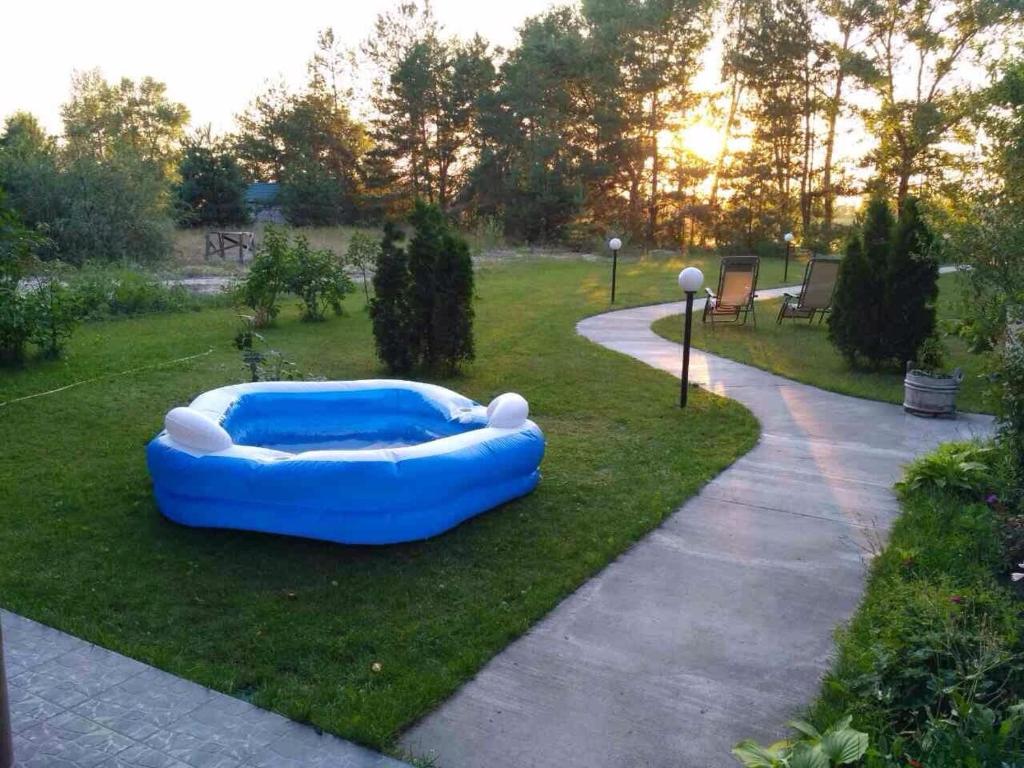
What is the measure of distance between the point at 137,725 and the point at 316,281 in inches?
387

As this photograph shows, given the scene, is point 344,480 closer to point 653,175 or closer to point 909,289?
point 909,289

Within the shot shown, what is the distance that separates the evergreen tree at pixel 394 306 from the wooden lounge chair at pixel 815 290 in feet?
19.1

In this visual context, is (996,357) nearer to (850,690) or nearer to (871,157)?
(850,690)

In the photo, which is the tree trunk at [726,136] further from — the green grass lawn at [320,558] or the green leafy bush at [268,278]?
the green grass lawn at [320,558]

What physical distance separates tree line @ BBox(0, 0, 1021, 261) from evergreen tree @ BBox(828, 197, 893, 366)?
12.9m

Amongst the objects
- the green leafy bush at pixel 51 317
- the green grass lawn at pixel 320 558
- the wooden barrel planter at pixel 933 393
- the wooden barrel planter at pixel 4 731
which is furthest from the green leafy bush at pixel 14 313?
the wooden barrel planter at pixel 933 393

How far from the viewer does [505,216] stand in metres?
30.3

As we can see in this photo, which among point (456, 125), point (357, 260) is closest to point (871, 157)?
point (456, 125)

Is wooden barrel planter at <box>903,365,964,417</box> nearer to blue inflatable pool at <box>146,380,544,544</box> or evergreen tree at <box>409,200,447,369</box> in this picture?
blue inflatable pool at <box>146,380,544,544</box>

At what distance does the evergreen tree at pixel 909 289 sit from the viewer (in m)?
8.16

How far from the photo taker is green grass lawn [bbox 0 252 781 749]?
10.3ft

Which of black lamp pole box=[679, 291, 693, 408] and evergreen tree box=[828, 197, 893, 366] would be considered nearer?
black lamp pole box=[679, 291, 693, 408]

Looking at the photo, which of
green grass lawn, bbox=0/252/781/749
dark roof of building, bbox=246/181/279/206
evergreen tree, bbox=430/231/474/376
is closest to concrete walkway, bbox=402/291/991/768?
green grass lawn, bbox=0/252/781/749

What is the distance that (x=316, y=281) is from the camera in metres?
12.0
